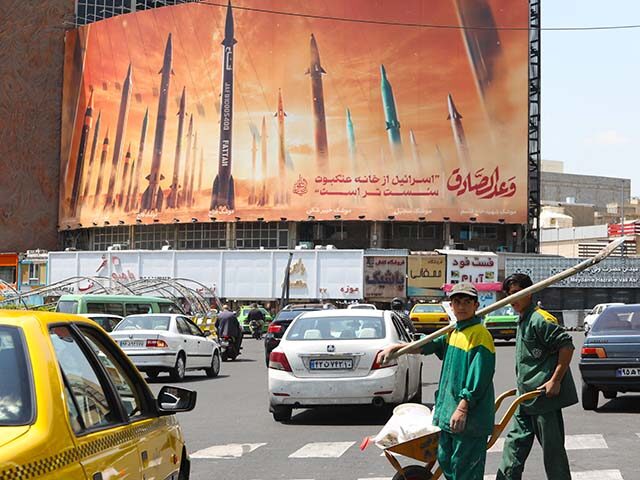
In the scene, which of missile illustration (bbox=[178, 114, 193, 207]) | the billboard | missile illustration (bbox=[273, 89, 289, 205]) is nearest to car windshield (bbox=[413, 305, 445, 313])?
the billboard

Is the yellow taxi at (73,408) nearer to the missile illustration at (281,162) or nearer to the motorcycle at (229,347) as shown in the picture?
the motorcycle at (229,347)

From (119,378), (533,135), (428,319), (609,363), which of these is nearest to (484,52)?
(533,135)

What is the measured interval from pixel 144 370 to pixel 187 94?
2333 inches

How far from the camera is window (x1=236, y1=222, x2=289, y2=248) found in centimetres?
7788

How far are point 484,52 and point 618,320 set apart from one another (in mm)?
61720

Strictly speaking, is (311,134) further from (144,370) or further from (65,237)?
(144,370)

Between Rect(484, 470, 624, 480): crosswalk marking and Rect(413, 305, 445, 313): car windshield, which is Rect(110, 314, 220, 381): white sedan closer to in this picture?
Rect(484, 470, 624, 480): crosswalk marking

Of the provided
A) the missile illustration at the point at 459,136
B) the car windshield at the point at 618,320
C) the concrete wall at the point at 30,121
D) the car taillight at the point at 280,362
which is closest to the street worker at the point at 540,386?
the car taillight at the point at 280,362

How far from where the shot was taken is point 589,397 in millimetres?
14742

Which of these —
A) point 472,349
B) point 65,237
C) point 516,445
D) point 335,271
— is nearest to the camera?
point 472,349

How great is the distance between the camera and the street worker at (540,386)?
741 cm

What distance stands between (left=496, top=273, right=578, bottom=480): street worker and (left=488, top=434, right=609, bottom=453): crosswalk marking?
346cm

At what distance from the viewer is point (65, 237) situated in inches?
3600

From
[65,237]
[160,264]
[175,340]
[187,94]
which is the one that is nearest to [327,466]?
[175,340]
